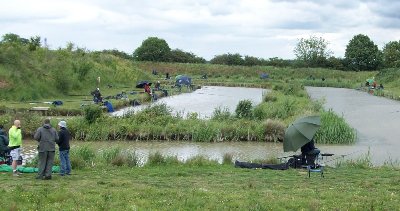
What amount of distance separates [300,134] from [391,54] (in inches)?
3841

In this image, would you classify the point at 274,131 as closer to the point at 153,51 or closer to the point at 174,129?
the point at 174,129

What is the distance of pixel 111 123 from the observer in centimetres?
2770

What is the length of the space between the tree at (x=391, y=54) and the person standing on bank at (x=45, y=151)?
9889cm

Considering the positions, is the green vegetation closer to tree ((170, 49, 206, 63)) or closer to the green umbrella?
the green umbrella

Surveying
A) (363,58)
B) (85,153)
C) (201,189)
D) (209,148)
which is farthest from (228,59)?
(201,189)

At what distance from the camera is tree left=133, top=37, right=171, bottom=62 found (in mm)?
115550

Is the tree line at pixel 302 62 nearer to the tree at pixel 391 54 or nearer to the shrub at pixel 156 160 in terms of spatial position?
the tree at pixel 391 54

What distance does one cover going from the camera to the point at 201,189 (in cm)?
1293

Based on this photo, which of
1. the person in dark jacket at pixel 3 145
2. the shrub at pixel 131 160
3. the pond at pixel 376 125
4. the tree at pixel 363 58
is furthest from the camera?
the tree at pixel 363 58

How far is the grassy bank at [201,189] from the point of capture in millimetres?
11039

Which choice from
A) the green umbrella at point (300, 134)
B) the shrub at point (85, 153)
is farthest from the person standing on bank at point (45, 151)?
the green umbrella at point (300, 134)

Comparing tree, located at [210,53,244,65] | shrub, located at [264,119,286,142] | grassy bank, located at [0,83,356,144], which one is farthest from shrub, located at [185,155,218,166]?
tree, located at [210,53,244,65]

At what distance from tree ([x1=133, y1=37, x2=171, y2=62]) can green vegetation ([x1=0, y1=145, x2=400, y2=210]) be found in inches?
3798

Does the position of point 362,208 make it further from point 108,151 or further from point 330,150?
point 330,150
